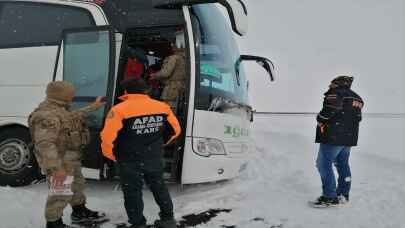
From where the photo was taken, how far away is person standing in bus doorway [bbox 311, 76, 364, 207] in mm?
5062

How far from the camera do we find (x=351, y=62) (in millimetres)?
29484

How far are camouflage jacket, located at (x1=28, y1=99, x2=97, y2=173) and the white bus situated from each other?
0.81m

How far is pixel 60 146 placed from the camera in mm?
4086

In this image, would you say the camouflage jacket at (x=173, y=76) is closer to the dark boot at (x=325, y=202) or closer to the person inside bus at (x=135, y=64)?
the person inside bus at (x=135, y=64)

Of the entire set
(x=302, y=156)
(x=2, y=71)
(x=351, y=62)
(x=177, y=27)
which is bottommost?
(x=302, y=156)

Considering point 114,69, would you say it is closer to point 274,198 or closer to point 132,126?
point 132,126

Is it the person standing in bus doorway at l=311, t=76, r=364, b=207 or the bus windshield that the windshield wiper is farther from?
the person standing in bus doorway at l=311, t=76, r=364, b=207

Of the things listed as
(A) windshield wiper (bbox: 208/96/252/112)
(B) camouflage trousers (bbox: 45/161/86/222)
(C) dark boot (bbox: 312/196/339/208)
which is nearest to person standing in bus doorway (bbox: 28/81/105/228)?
(B) camouflage trousers (bbox: 45/161/86/222)

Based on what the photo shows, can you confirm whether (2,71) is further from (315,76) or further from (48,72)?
(315,76)

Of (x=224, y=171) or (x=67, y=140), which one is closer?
(x=67, y=140)

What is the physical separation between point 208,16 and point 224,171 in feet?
6.64

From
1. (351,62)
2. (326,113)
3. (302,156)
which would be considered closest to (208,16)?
(326,113)

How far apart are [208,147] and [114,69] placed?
1.47 metres

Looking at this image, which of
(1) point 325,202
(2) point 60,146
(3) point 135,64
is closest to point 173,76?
(3) point 135,64
